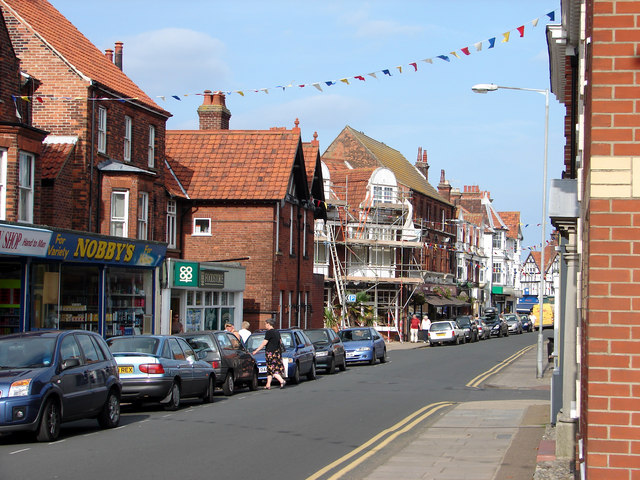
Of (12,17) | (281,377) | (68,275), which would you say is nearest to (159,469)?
(281,377)

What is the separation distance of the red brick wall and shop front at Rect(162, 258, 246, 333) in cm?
2524

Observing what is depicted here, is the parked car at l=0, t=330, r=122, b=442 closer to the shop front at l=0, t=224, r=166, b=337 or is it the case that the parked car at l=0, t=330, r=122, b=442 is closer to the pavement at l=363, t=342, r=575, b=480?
the pavement at l=363, t=342, r=575, b=480

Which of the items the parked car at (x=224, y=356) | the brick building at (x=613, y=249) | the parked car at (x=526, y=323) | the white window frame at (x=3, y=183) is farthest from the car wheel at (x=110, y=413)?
the parked car at (x=526, y=323)

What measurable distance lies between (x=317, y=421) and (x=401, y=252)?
45.5m

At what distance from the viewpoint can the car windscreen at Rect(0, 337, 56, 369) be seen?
44.6 feet

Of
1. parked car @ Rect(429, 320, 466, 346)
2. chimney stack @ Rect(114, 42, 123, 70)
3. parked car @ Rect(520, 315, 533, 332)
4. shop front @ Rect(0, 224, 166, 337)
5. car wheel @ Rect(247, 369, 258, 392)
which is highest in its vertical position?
chimney stack @ Rect(114, 42, 123, 70)

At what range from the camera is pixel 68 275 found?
25.3 metres

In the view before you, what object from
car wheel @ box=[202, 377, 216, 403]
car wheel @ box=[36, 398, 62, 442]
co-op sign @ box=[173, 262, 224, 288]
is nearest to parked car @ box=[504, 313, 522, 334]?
co-op sign @ box=[173, 262, 224, 288]

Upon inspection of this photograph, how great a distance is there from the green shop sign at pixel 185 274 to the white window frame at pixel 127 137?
3.98 m

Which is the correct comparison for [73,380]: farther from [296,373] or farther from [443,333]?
[443,333]

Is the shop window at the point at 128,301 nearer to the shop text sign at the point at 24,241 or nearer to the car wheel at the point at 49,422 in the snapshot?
the shop text sign at the point at 24,241

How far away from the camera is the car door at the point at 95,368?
14508 mm

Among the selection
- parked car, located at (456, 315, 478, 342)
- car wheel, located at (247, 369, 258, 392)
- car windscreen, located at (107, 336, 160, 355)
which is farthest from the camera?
parked car, located at (456, 315, 478, 342)

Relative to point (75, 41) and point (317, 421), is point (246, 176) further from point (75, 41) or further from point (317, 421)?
point (317, 421)
